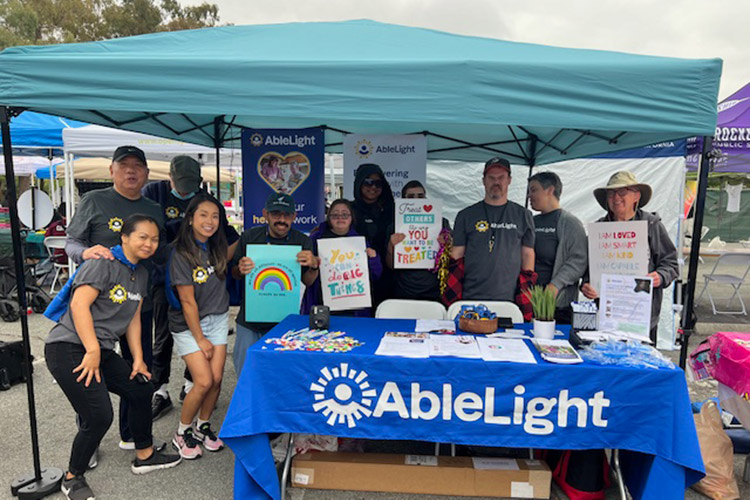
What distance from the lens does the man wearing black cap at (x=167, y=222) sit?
3566mm

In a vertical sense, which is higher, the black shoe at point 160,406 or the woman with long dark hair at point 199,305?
the woman with long dark hair at point 199,305

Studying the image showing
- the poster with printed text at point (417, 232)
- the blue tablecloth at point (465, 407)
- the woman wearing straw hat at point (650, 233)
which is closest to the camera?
the blue tablecloth at point (465, 407)

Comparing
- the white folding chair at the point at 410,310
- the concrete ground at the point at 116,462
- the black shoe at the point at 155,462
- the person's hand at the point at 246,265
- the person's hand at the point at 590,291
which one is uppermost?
the person's hand at the point at 246,265

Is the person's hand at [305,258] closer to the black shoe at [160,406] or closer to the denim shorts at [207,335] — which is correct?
the denim shorts at [207,335]

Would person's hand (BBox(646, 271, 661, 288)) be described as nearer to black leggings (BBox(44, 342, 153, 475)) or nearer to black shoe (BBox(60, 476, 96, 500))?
black leggings (BBox(44, 342, 153, 475))

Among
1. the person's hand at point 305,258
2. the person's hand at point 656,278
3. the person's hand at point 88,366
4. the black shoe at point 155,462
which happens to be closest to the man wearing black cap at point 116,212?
the black shoe at point 155,462

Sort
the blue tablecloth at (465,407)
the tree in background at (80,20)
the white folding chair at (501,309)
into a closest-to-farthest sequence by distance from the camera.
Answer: the blue tablecloth at (465,407), the white folding chair at (501,309), the tree in background at (80,20)

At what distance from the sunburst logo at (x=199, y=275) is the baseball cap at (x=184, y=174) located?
99cm

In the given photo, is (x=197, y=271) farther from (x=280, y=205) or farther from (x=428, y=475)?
(x=428, y=475)

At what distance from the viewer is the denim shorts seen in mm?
2943

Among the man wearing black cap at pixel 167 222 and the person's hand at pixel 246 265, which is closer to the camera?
the person's hand at pixel 246 265

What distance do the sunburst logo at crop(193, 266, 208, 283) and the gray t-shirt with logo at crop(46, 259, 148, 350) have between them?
0.99 feet

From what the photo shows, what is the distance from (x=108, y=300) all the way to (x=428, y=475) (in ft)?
6.55

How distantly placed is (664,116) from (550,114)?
0.57 m
